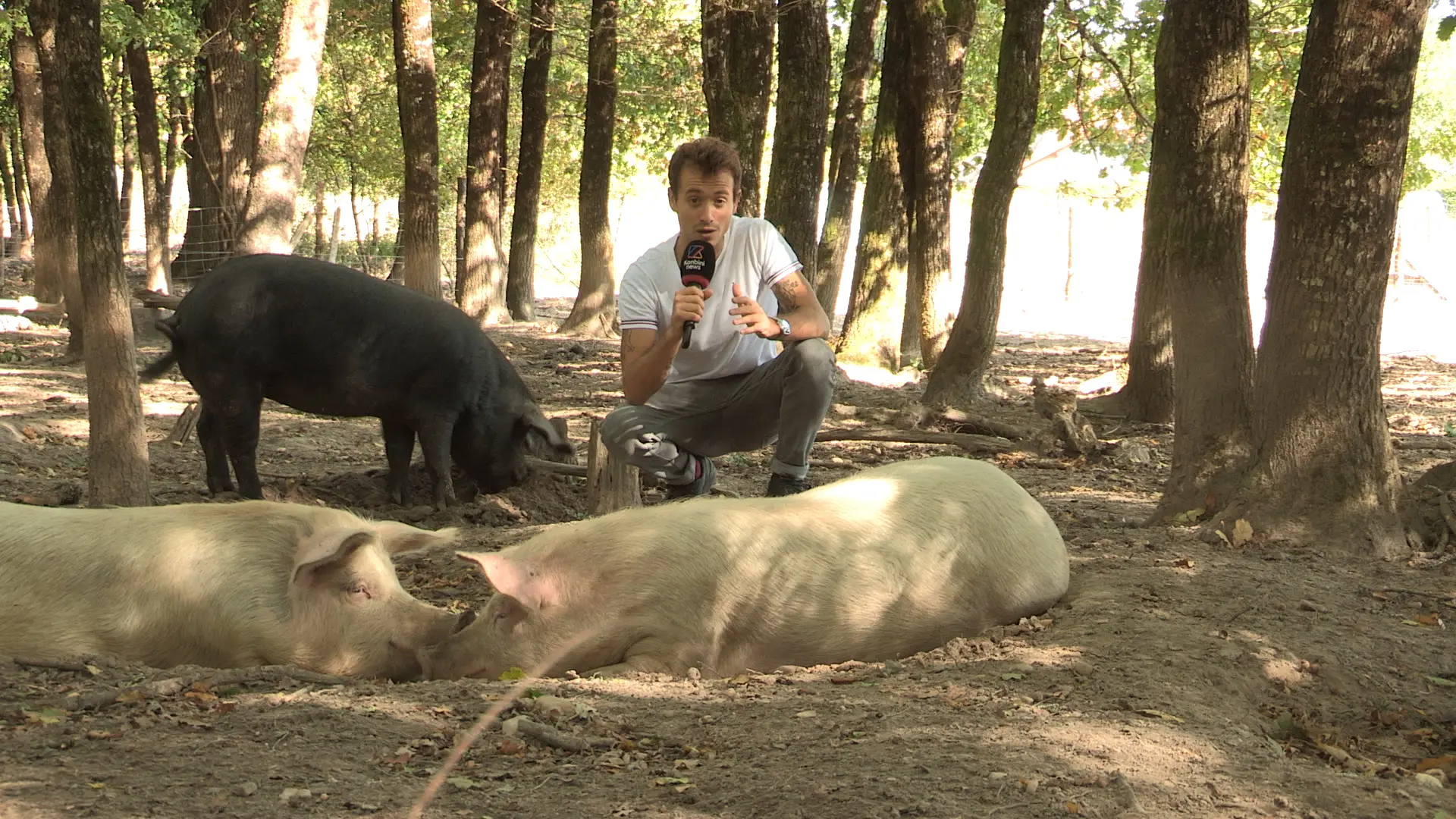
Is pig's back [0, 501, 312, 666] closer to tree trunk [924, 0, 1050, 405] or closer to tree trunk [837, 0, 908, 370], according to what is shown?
tree trunk [924, 0, 1050, 405]

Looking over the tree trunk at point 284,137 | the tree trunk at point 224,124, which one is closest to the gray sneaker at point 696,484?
the tree trunk at point 284,137

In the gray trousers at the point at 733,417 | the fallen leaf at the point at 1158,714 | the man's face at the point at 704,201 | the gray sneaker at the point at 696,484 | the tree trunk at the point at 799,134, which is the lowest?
the fallen leaf at the point at 1158,714

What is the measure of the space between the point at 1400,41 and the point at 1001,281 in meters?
5.97

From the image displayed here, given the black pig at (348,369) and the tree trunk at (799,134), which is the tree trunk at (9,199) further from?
the black pig at (348,369)

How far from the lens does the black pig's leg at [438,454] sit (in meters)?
6.94

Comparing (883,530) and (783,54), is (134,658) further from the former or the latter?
(783,54)

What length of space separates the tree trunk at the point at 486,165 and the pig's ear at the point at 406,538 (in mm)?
13525

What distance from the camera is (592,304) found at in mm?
17812

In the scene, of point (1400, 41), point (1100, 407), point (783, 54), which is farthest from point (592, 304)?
point (1400, 41)

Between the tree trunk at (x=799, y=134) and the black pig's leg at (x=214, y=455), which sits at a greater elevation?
the tree trunk at (x=799, y=134)

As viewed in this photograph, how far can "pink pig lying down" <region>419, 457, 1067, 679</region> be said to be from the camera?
3.87 m

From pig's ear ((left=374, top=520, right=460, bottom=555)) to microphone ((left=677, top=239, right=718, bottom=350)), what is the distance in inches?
48.2

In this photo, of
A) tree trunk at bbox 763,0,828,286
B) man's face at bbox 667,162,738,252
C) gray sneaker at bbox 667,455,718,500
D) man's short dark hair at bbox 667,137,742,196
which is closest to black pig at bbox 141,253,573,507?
gray sneaker at bbox 667,455,718,500

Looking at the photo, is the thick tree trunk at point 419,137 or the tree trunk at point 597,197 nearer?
the thick tree trunk at point 419,137
